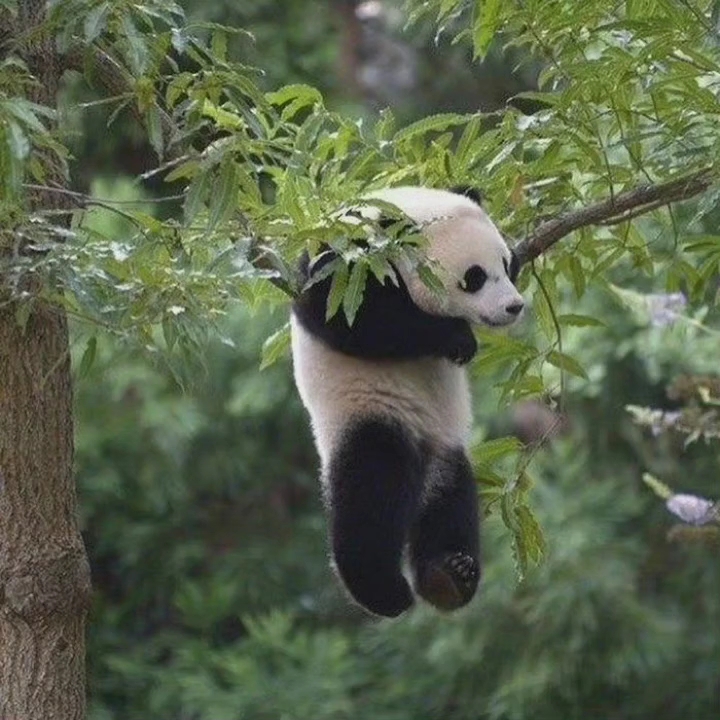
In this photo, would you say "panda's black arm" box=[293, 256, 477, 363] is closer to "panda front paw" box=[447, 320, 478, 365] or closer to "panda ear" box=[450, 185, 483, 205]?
"panda front paw" box=[447, 320, 478, 365]

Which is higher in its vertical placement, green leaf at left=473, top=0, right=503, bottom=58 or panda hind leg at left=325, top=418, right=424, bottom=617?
green leaf at left=473, top=0, right=503, bottom=58

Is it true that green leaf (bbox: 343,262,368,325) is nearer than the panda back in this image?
Yes

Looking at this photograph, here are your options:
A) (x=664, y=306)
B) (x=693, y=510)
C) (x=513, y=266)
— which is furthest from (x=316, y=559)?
(x=513, y=266)

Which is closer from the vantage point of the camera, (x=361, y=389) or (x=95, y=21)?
(x=95, y=21)

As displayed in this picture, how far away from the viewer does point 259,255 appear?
308cm

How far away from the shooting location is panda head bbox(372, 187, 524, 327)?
3582mm

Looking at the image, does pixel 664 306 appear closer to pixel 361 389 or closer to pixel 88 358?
pixel 361 389

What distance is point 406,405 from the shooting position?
380 cm

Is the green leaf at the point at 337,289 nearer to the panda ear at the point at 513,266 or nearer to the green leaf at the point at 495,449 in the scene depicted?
the panda ear at the point at 513,266

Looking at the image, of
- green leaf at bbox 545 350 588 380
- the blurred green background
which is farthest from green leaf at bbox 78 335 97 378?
the blurred green background

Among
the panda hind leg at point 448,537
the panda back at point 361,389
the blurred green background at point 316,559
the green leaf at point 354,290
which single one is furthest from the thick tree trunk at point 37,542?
the blurred green background at point 316,559

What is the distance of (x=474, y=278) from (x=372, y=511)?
1.64ft

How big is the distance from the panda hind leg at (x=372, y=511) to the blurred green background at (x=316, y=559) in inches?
140

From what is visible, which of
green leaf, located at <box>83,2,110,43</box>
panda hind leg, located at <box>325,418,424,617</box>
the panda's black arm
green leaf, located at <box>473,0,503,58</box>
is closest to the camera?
green leaf, located at <box>83,2,110,43</box>
